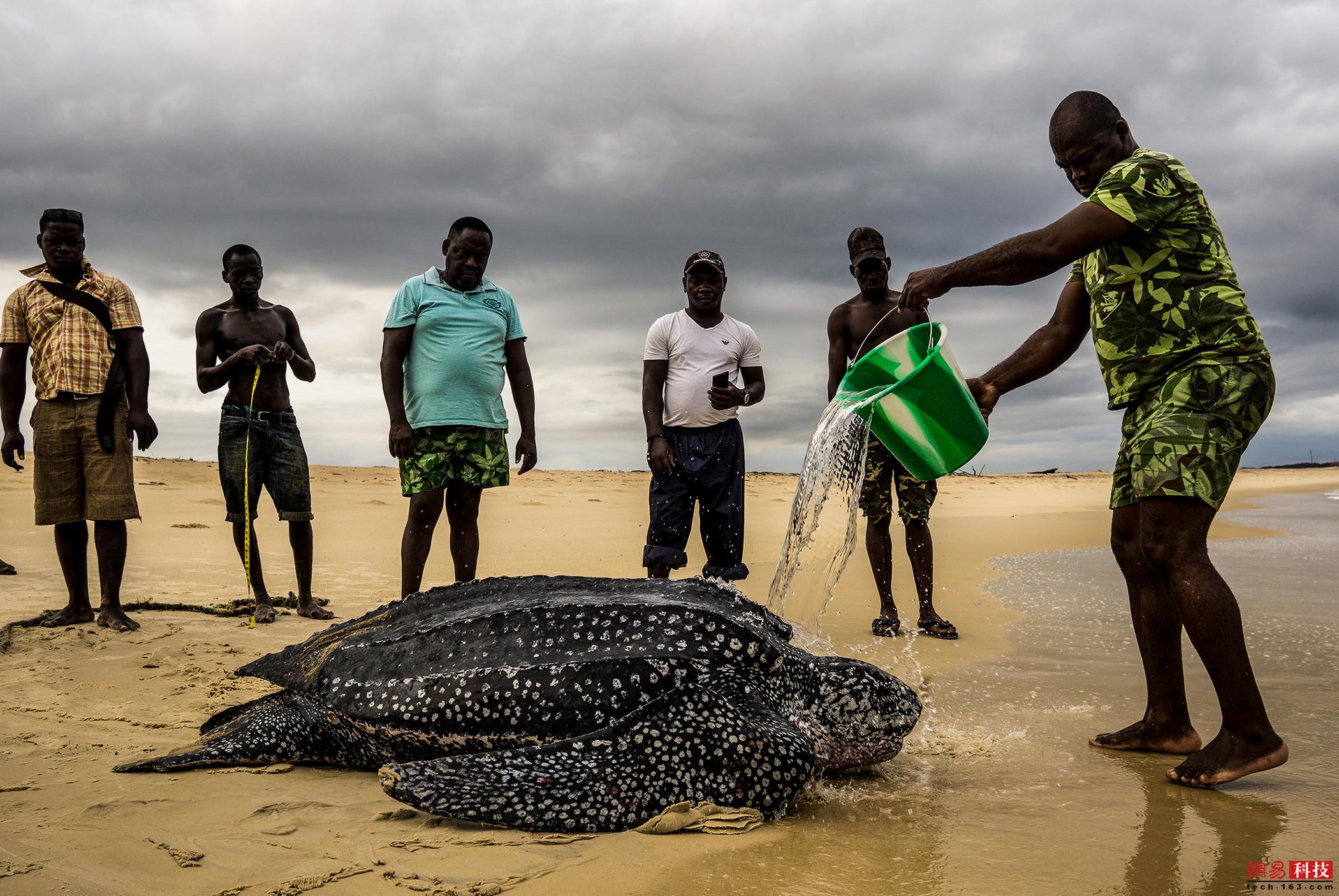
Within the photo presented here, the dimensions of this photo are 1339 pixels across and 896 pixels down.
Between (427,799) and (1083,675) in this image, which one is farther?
(1083,675)

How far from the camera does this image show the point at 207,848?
6.22 ft

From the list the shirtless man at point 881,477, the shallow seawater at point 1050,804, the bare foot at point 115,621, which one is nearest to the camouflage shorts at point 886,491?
the shirtless man at point 881,477

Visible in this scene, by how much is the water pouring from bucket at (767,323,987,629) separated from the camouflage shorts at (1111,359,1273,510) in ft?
1.83

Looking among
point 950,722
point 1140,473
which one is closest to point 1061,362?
point 1140,473

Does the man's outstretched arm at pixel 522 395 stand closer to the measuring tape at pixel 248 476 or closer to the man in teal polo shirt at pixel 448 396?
the man in teal polo shirt at pixel 448 396

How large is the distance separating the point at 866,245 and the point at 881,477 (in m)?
1.33

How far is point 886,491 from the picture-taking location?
4.76 metres

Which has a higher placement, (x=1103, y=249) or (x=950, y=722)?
Answer: (x=1103, y=249)

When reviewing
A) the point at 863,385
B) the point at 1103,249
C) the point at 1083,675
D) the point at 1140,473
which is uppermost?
the point at 1103,249

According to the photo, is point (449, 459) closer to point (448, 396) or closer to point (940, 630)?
point (448, 396)

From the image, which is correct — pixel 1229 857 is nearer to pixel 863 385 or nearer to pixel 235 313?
pixel 863 385

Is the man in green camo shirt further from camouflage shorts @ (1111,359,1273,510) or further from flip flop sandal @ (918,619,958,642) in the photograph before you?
flip flop sandal @ (918,619,958,642)

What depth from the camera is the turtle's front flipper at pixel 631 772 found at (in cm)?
202

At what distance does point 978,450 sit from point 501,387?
2.47 meters
